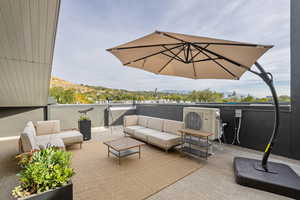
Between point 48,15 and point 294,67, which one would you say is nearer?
point 48,15

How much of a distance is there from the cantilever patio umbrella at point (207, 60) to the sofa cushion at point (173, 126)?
1369mm

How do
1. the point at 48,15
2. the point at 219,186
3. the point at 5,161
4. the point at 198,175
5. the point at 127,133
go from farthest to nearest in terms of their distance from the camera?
1. the point at 127,133
2. the point at 5,161
3. the point at 198,175
4. the point at 219,186
5. the point at 48,15

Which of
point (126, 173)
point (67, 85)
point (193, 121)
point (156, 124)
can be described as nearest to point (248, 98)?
point (193, 121)

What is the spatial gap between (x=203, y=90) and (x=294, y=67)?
8.16 ft

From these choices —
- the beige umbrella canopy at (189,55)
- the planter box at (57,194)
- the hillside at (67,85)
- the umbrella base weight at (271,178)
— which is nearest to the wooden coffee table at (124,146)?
the planter box at (57,194)

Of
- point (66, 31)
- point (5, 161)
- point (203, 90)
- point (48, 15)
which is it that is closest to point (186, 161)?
point (203, 90)

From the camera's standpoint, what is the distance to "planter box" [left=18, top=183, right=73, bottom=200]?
3.63 feet

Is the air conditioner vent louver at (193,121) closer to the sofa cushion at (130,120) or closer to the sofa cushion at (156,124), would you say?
the sofa cushion at (156,124)

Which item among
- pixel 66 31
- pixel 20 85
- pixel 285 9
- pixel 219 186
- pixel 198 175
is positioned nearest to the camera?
pixel 219 186

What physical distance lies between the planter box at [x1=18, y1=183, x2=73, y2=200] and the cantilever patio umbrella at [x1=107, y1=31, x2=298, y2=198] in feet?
6.35

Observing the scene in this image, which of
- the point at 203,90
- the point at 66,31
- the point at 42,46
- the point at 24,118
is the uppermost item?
the point at 66,31

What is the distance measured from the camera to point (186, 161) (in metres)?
2.96

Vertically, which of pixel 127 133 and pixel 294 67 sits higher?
pixel 294 67

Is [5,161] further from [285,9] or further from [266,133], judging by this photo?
[285,9]
